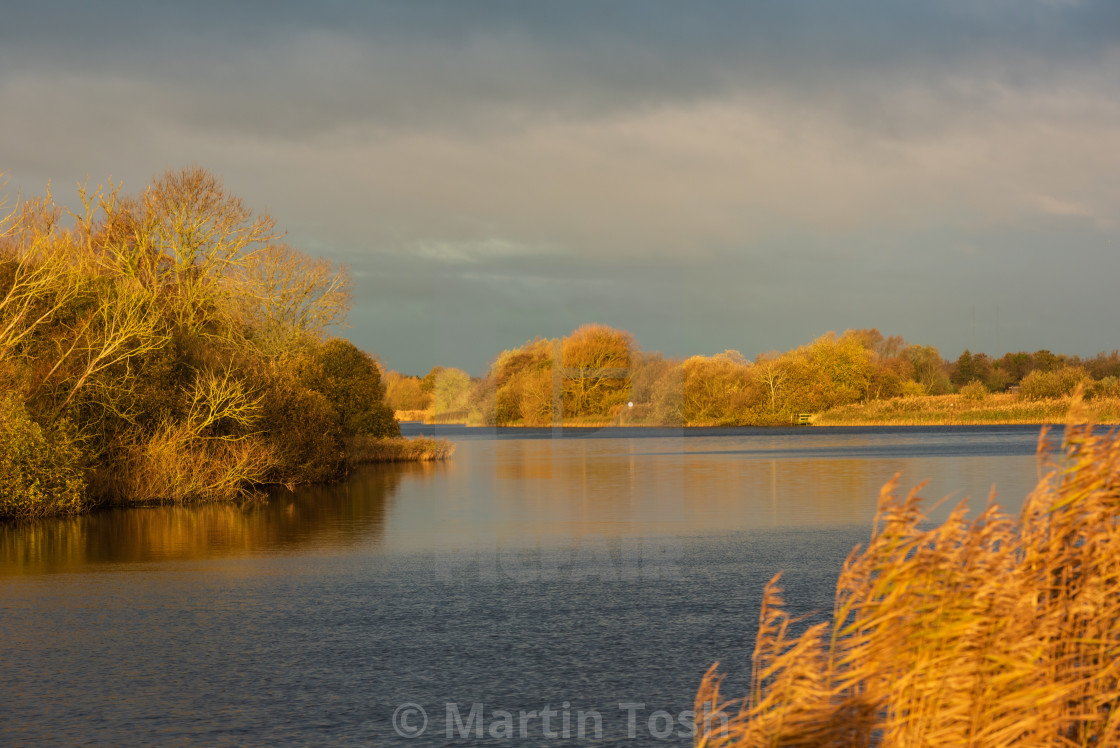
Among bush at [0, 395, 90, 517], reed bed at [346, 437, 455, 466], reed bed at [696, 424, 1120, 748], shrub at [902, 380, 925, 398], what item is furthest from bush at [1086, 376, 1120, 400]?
reed bed at [696, 424, 1120, 748]

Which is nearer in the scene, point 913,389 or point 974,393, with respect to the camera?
point 974,393

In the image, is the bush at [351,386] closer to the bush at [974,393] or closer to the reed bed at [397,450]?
the reed bed at [397,450]

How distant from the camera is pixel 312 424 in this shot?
1230 inches

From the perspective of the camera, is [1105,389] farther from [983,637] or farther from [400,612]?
[983,637]

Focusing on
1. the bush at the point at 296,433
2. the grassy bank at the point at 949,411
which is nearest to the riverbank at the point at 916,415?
the grassy bank at the point at 949,411

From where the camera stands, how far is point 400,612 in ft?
36.0

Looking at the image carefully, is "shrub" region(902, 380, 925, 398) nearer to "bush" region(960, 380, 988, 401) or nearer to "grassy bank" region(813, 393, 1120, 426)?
"grassy bank" region(813, 393, 1120, 426)

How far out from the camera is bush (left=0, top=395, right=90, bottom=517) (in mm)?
19984

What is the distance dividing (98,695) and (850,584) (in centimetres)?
606

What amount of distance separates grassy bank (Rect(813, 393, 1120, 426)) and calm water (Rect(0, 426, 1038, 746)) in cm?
5018

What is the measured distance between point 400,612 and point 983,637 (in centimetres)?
767

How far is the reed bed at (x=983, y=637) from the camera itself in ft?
13.9

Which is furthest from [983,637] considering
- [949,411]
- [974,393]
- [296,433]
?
[974,393]

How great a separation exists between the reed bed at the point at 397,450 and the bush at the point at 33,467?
68.2 ft
